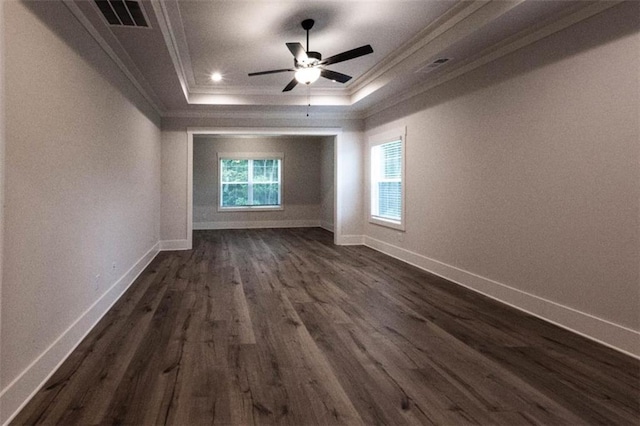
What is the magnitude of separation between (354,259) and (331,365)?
3.81 metres

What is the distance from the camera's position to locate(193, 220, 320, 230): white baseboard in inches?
433

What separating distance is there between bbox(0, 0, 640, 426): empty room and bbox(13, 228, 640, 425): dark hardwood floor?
0.02 metres

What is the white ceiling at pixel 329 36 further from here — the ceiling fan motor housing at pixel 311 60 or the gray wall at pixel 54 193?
the gray wall at pixel 54 193

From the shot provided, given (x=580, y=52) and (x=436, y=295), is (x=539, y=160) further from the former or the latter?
(x=436, y=295)

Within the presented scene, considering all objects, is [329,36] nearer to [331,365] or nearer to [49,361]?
[331,365]

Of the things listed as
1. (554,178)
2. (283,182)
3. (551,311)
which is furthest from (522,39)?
(283,182)

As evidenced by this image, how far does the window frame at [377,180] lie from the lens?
602 cm

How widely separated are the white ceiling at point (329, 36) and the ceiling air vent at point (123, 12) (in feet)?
0.20

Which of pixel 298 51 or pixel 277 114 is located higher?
pixel 277 114

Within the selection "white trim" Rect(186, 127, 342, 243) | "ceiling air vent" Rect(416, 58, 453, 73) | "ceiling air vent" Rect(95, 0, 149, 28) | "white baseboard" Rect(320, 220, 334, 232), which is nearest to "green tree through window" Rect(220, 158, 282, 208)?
"white baseboard" Rect(320, 220, 334, 232)

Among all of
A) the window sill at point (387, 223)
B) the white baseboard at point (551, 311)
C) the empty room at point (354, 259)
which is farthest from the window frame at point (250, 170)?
the white baseboard at point (551, 311)

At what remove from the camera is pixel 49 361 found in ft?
7.71

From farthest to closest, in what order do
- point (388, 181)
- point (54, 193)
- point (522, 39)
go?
1. point (388, 181)
2. point (522, 39)
3. point (54, 193)

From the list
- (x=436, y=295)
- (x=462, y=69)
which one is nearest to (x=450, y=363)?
(x=436, y=295)
